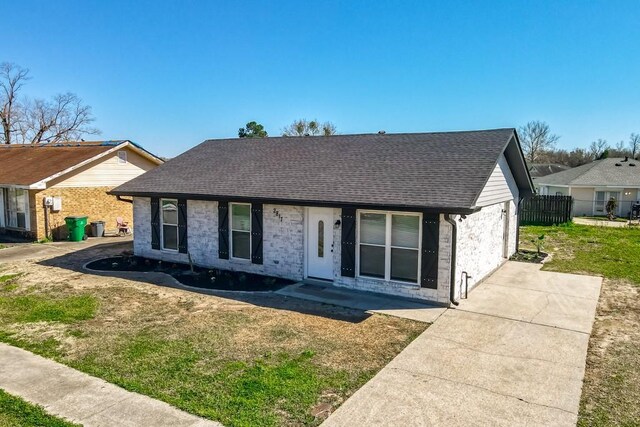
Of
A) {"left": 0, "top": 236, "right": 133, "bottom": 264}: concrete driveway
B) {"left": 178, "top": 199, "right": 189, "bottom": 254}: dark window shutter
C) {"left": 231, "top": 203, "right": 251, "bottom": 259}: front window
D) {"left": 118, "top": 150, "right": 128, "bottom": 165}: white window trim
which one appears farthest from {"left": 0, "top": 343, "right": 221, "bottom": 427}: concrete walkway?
{"left": 118, "top": 150, "right": 128, "bottom": 165}: white window trim

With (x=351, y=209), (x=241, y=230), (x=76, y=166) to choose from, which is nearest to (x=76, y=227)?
(x=76, y=166)

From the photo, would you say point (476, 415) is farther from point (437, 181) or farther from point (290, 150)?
point (290, 150)

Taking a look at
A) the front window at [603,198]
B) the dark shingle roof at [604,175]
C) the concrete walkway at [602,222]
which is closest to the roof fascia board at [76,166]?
the concrete walkway at [602,222]

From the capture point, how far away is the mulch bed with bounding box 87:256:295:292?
38.7 feet

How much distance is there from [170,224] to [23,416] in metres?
9.55

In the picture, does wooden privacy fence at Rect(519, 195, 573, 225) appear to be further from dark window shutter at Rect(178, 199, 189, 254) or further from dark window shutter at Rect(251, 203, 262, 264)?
dark window shutter at Rect(178, 199, 189, 254)

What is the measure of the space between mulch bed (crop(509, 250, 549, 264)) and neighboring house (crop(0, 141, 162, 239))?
55.6 feet

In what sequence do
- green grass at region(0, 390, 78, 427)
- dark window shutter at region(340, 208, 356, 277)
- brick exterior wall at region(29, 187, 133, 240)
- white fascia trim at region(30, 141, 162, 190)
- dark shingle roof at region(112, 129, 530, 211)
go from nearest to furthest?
green grass at region(0, 390, 78, 427)
dark shingle roof at region(112, 129, 530, 211)
dark window shutter at region(340, 208, 356, 277)
white fascia trim at region(30, 141, 162, 190)
brick exterior wall at region(29, 187, 133, 240)

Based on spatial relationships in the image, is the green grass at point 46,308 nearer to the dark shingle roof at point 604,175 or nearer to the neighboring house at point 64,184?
the neighboring house at point 64,184

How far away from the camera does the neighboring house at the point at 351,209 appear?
1027 cm

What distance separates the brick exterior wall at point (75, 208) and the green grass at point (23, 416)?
14.9m

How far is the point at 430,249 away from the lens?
10.1 meters

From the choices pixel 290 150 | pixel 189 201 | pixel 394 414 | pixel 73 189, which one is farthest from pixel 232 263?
pixel 73 189

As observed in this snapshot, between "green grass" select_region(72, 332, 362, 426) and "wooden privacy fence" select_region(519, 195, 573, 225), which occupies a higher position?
"wooden privacy fence" select_region(519, 195, 573, 225)
